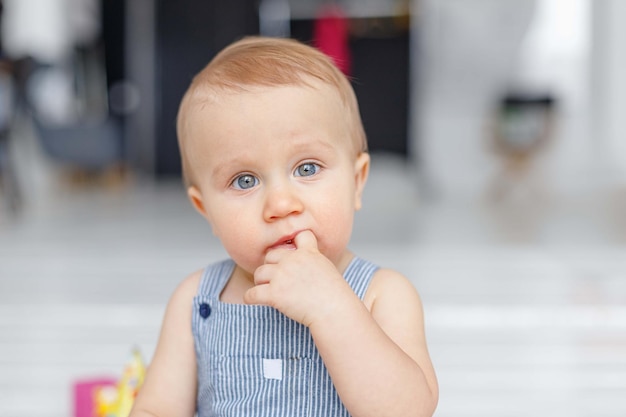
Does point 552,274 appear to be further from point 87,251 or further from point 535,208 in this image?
point 535,208

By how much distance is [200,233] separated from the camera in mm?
3703

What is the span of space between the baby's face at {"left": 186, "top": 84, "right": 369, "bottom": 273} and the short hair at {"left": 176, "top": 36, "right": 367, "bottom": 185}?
12 mm

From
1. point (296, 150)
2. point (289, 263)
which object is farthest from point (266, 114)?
point (289, 263)

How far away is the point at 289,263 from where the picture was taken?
76 cm

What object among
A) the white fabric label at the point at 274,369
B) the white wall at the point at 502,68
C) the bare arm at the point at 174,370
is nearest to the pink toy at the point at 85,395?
the bare arm at the point at 174,370

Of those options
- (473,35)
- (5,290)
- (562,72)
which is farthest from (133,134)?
(5,290)

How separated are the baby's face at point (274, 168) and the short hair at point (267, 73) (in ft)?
0.04

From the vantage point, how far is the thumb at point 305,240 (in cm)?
78

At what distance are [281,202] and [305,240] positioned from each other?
0.04m

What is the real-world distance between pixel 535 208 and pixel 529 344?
10.4 feet

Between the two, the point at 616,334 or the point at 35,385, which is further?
the point at 616,334

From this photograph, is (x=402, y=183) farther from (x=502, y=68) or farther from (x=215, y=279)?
(x=215, y=279)

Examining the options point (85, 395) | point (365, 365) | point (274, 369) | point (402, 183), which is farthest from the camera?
point (402, 183)

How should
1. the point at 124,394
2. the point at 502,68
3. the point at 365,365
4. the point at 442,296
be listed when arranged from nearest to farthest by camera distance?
1. the point at 365,365
2. the point at 124,394
3. the point at 442,296
4. the point at 502,68
